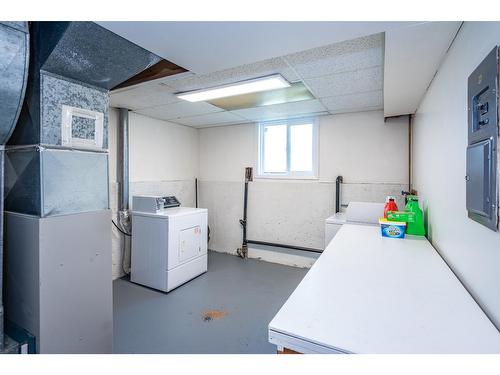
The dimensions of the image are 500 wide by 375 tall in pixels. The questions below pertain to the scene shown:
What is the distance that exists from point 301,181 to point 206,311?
2.18 meters

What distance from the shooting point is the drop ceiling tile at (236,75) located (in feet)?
6.61

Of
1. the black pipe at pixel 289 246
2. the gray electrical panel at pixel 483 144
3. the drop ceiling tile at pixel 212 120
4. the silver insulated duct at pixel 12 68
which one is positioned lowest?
the black pipe at pixel 289 246

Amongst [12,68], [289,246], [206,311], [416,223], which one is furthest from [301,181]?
[12,68]

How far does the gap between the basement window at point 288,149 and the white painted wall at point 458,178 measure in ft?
6.12

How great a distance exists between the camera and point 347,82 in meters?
2.34

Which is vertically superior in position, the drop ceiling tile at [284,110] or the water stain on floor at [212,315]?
the drop ceiling tile at [284,110]

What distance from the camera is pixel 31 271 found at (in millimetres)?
1329

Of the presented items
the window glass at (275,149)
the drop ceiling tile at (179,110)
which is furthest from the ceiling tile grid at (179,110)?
the window glass at (275,149)

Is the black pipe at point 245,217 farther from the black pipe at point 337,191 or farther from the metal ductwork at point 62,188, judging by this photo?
the metal ductwork at point 62,188

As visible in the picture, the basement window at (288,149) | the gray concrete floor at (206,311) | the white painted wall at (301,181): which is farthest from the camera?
the basement window at (288,149)

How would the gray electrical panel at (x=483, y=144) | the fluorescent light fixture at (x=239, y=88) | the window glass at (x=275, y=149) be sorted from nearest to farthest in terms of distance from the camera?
1. the gray electrical panel at (x=483, y=144)
2. the fluorescent light fixture at (x=239, y=88)
3. the window glass at (x=275, y=149)

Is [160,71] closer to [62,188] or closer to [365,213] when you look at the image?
[62,188]

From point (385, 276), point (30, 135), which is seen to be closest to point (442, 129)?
point (385, 276)

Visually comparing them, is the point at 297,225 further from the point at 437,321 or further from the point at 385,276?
the point at 437,321
